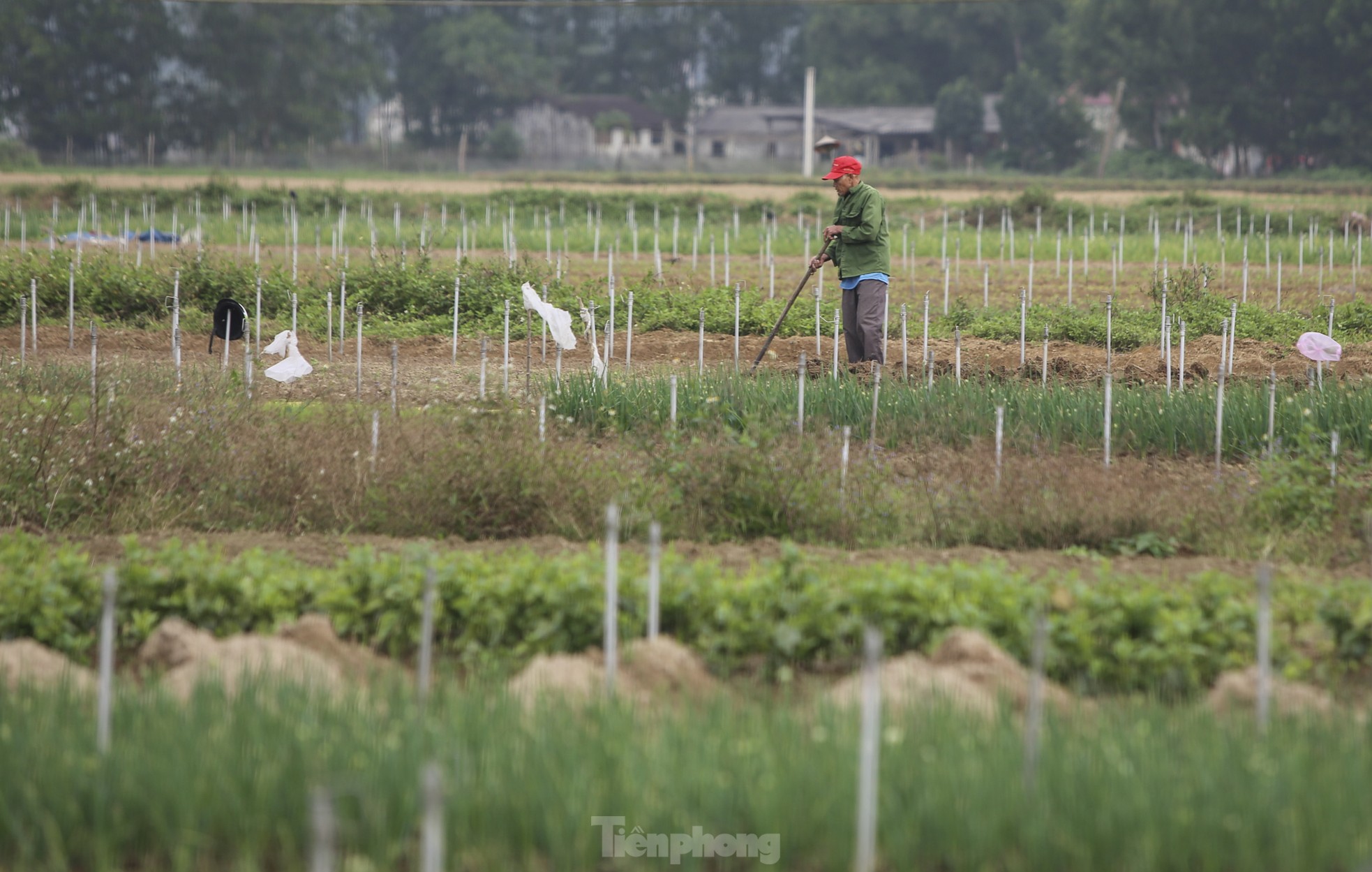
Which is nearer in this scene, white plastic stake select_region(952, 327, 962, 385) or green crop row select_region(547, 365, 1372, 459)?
green crop row select_region(547, 365, 1372, 459)

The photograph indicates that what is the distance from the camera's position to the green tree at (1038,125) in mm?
46125

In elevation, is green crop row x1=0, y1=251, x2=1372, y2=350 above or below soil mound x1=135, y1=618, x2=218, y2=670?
above

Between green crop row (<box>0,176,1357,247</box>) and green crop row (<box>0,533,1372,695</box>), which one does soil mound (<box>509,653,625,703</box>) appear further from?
green crop row (<box>0,176,1357,247</box>)

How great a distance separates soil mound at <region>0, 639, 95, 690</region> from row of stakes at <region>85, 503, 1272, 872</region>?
150 mm

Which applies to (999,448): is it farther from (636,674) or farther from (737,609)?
(636,674)

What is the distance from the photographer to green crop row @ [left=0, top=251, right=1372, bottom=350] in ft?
42.7

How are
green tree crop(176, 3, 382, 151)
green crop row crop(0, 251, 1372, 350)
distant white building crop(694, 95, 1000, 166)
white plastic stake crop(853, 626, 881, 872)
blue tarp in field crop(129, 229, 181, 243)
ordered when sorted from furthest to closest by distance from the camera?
1. distant white building crop(694, 95, 1000, 166)
2. green tree crop(176, 3, 382, 151)
3. blue tarp in field crop(129, 229, 181, 243)
4. green crop row crop(0, 251, 1372, 350)
5. white plastic stake crop(853, 626, 881, 872)

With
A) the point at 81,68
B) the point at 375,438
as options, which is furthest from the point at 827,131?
the point at 375,438

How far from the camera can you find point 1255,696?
14.6 ft

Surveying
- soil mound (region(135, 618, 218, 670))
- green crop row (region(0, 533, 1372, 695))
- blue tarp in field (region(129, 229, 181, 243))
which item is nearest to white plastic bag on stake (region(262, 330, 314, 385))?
green crop row (region(0, 533, 1372, 695))

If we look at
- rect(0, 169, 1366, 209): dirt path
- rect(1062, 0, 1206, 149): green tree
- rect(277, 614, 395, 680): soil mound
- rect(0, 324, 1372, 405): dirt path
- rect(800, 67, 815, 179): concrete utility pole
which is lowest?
rect(277, 614, 395, 680): soil mound

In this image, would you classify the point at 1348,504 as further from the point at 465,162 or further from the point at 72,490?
the point at 465,162

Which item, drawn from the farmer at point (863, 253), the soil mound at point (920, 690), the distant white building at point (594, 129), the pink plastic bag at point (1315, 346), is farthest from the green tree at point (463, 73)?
the soil mound at point (920, 690)

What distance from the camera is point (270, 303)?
45.8 ft
